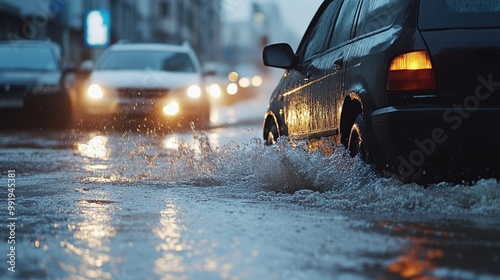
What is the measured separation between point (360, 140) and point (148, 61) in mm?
13045

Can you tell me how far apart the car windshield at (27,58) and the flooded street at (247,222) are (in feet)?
37.5

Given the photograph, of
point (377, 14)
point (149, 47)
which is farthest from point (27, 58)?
point (377, 14)

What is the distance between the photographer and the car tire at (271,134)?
9.94m

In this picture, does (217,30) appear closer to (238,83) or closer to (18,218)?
(238,83)

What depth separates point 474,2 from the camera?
637cm

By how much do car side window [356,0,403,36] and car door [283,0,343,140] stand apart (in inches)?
21.1

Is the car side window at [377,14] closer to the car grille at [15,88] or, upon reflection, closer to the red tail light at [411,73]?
the red tail light at [411,73]

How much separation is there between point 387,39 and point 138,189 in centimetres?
254

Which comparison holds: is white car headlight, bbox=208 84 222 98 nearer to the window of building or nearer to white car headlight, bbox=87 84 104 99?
white car headlight, bbox=87 84 104 99

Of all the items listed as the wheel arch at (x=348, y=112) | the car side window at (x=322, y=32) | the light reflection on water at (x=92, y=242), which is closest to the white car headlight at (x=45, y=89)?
the car side window at (x=322, y=32)

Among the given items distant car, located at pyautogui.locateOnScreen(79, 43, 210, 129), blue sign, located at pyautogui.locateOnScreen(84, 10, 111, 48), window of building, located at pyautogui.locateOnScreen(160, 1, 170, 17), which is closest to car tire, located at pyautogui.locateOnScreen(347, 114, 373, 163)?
distant car, located at pyautogui.locateOnScreen(79, 43, 210, 129)

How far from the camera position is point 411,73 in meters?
6.32

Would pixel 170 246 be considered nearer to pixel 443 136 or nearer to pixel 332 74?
pixel 443 136

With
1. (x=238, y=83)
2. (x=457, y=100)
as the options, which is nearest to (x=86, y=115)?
(x=457, y=100)
